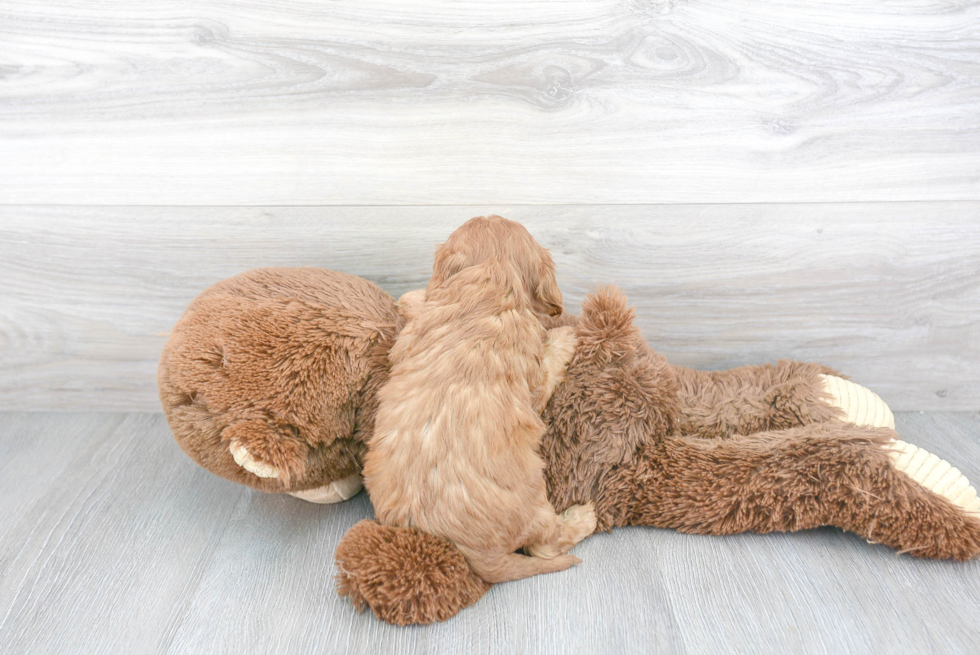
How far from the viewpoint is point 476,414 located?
0.94 metres

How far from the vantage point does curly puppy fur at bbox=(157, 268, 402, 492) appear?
3.48 feet

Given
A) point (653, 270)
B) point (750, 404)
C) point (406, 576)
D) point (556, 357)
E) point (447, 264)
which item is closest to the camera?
point (406, 576)

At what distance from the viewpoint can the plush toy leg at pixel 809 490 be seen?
1.03 meters

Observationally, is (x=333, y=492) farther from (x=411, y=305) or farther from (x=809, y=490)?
(x=809, y=490)

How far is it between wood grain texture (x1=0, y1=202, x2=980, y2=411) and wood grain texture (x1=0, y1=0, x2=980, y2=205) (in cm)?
4

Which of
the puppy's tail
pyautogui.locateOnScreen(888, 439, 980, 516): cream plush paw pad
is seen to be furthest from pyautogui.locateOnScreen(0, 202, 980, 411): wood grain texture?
the puppy's tail

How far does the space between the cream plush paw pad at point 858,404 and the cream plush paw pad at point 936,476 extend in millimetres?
123

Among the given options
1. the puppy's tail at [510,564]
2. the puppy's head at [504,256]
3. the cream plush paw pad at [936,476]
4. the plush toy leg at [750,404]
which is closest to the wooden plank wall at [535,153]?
the plush toy leg at [750,404]

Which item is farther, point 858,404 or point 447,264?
point 858,404

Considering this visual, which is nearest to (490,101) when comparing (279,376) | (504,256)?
(504,256)

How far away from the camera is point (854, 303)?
55.4 inches

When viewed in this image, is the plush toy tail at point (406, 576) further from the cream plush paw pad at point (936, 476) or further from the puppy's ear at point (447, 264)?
the cream plush paw pad at point (936, 476)

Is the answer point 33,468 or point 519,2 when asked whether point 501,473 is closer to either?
point 519,2

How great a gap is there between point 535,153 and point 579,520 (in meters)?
0.67
